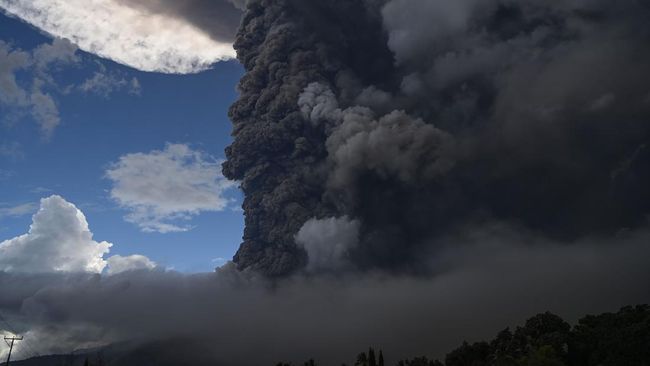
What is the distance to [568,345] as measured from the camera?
8462cm

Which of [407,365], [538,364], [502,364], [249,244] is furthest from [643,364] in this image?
[249,244]

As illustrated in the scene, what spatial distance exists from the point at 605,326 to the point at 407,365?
3582cm

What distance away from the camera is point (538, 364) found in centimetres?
6600

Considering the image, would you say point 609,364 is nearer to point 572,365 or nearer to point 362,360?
point 572,365

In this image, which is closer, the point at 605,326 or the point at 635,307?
the point at 605,326

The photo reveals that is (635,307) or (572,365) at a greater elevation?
(635,307)

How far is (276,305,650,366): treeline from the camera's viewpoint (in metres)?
67.0

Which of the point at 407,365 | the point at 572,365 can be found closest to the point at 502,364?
the point at 572,365

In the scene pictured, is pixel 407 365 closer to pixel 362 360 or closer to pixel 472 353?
pixel 362 360

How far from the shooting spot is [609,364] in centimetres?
6600

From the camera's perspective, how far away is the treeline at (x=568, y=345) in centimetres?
6700

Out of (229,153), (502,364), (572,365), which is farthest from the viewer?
(229,153)

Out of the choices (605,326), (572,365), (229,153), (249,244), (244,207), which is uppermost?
(229,153)

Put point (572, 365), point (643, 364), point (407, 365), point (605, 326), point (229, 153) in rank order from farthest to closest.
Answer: point (229, 153) < point (407, 365) < point (605, 326) < point (572, 365) < point (643, 364)
